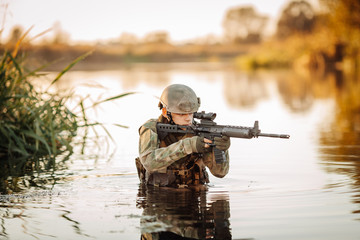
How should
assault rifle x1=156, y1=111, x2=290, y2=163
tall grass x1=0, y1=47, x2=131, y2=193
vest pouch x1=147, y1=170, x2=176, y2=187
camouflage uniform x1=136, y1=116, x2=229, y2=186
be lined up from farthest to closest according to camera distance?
tall grass x1=0, y1=47, x2=131, y2=193, vest pouch x1=147, y1=170, x2=176, y2=187, camouflage uniform x1=136, y1=116, x2=229, y2=186, assault rifle x1=156, y1=111, x2=290, y2=163

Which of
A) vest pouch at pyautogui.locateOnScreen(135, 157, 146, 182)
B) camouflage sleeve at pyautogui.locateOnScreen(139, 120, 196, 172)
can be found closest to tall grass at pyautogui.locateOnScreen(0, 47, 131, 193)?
vest pouch at pyautogui.locateOnScreen(135, 157, 146, 182)

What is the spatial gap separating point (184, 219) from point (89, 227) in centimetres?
73

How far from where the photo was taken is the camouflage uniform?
608 centimetres

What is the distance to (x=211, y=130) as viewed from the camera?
232 inches

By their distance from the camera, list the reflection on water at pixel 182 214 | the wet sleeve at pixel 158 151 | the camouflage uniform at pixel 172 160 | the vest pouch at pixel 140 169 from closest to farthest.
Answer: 1. the reflection on water at pixel 182 214
2. the wet sleeve at pixel 158 151
3. the camouflage uniform at pixel 172 160
4. the vest pouch at pixel 140 169

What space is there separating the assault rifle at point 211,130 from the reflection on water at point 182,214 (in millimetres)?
472

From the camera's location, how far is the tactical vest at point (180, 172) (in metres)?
6.44

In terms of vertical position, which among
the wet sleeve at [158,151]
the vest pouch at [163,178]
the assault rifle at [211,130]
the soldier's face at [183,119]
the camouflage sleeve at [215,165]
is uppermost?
the soldier's face at [183,119]

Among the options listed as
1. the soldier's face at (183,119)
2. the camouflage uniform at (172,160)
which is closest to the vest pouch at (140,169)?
the camouflage uniform at (172,160)

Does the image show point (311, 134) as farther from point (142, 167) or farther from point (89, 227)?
point (89, 227)

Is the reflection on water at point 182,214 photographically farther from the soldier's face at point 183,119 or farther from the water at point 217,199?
the soldier's face at point 183,119

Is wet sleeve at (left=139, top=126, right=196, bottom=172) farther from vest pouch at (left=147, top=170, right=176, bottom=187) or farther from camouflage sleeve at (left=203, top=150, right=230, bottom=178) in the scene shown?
camouflage sleeve at (left=203, top=150, right=230, bottom=178)

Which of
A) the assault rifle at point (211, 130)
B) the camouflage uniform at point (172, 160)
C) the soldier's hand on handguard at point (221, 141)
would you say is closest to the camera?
the assault rifle at point (211, 130)

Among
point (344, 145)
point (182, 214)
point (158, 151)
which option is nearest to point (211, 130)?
point (158, 151)
